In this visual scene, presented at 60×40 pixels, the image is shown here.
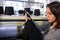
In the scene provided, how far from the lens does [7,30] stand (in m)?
1.72

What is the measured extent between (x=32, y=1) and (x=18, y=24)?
0.41 metres

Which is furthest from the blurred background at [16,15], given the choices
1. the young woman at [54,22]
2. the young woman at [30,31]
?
the young woman at [54,22]

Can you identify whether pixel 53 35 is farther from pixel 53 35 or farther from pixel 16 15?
pixel 16 15

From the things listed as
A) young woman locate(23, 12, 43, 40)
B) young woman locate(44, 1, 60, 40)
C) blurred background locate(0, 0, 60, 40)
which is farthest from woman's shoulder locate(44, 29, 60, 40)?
blurred background locate(0, 0, 60, 40)

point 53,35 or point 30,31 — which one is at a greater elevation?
point 53,35

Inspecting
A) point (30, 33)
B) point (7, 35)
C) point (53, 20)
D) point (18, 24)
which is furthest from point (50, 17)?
point (7, 35)

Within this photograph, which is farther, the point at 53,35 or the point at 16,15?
the point at 16,15

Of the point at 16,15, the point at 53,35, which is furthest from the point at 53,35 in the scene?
the point at 16,15

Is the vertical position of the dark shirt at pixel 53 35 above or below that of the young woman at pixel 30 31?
above

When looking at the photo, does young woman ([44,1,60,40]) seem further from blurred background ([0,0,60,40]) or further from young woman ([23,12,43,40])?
blurred background ([0,0,60,40])

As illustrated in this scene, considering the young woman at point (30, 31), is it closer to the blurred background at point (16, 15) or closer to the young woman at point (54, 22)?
the blurred background at point (16, 15)

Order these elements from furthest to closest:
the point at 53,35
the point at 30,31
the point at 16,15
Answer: the point at 16,15 < the point at 30,31 < the point at 53,35

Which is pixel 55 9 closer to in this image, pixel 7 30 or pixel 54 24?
pixel 54 24

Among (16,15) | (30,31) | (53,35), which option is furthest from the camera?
(16,15)
